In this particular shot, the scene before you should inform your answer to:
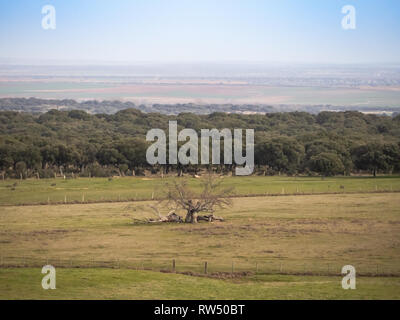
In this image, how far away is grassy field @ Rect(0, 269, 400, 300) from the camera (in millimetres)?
27406

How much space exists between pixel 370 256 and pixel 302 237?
6.41 meters

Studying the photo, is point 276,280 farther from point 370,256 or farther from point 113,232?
point 113,232

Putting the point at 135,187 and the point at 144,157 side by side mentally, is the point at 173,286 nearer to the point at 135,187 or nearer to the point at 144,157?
the point at 135,187

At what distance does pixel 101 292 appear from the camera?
91.6ft

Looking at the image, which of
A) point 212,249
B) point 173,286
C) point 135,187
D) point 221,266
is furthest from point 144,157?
point 173,286

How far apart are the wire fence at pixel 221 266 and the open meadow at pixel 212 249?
0.06 m

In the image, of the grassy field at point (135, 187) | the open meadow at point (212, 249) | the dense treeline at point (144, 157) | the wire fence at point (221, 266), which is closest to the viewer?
the open meadow at point (212, 249)

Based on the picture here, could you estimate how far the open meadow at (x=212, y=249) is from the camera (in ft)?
94.2

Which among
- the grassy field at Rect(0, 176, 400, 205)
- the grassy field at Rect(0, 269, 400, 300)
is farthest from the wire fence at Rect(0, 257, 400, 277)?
the grassy field at Rect(0, 176, 400, 205)

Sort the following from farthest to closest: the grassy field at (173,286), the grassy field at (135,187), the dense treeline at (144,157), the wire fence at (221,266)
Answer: the dense treeline at (144,157), the grassy field at (135,187), the wire fence at (221,266), the grassy field at (173,286)

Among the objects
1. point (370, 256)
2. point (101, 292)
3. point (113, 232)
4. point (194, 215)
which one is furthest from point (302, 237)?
point (101, 292)

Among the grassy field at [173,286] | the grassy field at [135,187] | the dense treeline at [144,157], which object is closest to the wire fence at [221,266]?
the grassy field at [173,286]

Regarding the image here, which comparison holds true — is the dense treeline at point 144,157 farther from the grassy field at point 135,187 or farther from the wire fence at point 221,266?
the wire fence at point 221,266
